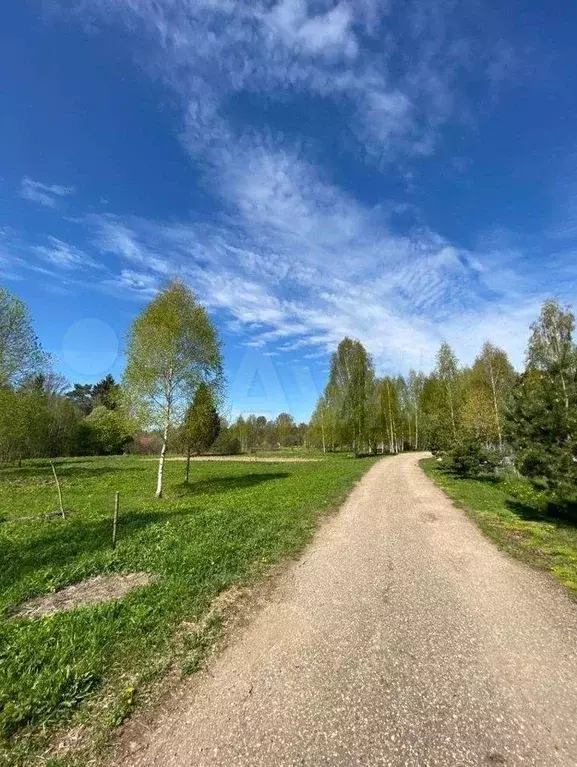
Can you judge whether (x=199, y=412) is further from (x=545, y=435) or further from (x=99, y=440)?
(x=99, y=440)

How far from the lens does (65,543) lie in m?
10.1

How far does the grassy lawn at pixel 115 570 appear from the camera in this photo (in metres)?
3.91

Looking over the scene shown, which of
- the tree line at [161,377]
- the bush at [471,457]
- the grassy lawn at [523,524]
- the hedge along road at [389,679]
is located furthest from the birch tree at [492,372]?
the hedge along road at [389,679]

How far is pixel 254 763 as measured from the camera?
322cm

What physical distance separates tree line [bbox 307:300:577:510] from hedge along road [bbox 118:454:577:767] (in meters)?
5.38

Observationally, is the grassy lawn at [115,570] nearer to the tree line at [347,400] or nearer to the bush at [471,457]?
the tree line at [347,400]

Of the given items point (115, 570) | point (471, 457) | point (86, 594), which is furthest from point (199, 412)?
point (471, 457)

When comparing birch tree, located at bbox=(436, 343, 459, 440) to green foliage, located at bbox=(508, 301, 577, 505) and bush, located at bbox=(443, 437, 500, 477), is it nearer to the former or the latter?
bush, located at bbox=(443, 437, 500, 477)

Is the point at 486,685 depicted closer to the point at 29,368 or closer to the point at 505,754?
the point at 505,754

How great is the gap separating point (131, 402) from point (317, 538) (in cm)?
1267

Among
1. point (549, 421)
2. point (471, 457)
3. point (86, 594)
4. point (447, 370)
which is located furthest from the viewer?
point (447, 370)

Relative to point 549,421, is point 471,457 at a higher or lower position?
lower

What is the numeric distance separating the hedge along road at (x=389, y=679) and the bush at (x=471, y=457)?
667 inches

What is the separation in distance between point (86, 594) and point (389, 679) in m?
5.38
